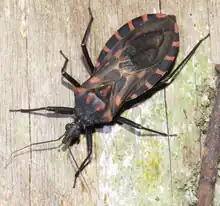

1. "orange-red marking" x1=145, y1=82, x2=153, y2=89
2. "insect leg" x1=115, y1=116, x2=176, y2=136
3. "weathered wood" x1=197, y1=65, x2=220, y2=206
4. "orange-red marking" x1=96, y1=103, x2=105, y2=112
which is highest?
"orange-red marking" x1=145, y1=82, x2=153, y2=89

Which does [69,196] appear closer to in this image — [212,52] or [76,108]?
[76,108]

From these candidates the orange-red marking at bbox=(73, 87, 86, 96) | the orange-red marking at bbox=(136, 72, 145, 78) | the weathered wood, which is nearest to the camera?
Result: the weathered wood

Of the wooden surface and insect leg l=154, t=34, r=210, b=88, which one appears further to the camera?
insect leg l=154, t=34, r=210, b=88

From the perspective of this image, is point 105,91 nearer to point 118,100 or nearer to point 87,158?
point 118,100

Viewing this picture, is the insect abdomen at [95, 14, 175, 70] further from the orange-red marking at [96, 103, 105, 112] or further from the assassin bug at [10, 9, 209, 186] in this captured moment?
the orange-red marking at [96, 103, 105, 112]

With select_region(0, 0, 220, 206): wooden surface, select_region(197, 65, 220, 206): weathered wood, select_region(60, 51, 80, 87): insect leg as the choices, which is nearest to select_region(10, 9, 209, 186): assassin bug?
select_region(60, 51, 80, 87): insect leg

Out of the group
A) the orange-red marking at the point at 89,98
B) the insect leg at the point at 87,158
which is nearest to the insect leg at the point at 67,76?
the orange-red marking at the point at 89,98

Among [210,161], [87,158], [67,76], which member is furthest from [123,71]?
[210,161]

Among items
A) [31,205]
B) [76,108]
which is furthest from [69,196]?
[76,108]
